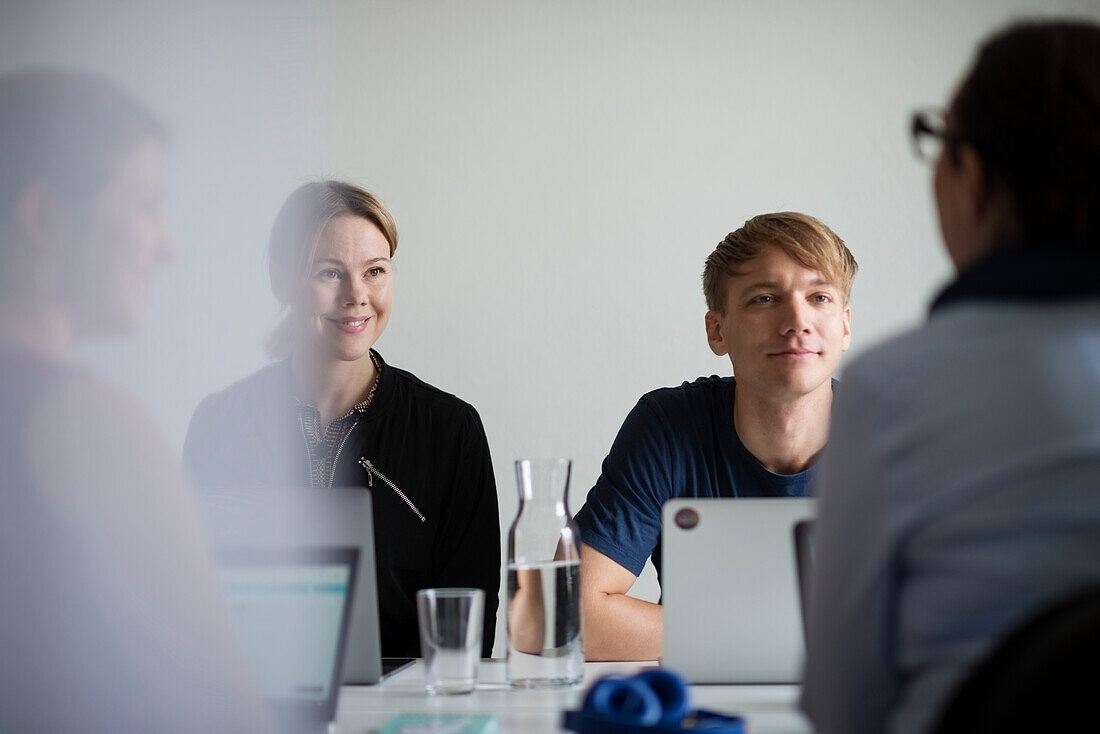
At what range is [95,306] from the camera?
0.98m

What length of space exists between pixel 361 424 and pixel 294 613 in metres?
0.96

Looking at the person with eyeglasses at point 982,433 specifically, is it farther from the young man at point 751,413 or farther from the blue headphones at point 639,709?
the young man at point 751,413

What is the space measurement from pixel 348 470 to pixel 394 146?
4.20 ft

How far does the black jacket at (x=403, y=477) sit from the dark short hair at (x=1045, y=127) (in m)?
1.33

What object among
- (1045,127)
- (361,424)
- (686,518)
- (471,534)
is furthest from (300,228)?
(1045,127)

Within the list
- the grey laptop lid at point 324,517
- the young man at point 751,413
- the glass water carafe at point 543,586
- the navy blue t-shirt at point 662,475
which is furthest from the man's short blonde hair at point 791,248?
the grey laptop lid at point 324,517

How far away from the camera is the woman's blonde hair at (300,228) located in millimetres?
1998

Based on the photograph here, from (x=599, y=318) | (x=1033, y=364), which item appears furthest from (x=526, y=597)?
(x=599, y=318)

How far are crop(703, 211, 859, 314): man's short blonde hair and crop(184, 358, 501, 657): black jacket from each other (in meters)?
0.59

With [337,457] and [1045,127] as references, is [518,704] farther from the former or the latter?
[337,457]

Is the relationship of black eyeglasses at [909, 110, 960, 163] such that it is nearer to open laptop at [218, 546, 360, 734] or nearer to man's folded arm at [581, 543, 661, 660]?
open laptop at [218, 546, 360, 734]

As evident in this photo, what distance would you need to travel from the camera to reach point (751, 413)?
6.23ft

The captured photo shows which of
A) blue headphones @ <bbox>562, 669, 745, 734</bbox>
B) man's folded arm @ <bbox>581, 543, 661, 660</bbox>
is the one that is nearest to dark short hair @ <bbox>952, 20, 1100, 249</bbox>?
blue headphones @ <bbox>562, 669, 745, 734</bbox>

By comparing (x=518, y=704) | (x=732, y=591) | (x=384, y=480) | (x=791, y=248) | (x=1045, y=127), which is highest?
(x=791, y=248)
